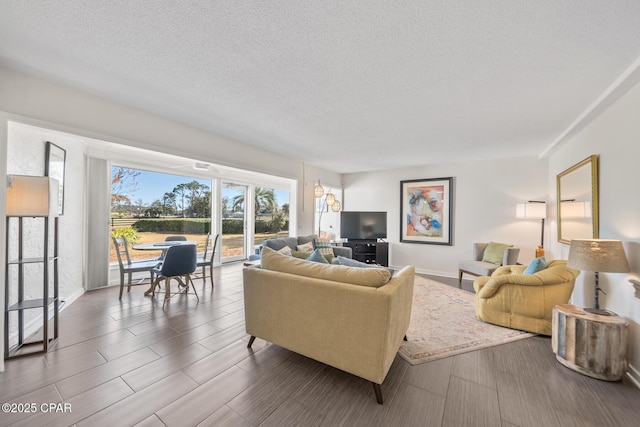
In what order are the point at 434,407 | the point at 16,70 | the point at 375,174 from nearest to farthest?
1. the point at 434,407
2. the point at 16,70
3. the point at 375,174

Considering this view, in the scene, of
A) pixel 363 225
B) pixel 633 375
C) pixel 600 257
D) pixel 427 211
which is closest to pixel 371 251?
pixel 363 225

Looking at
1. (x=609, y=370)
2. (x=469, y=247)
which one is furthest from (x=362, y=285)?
(x=469, y=247)

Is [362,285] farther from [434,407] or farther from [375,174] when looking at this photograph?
[375,174]

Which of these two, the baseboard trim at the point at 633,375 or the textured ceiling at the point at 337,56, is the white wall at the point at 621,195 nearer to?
the baseboard trim at the point at 633,375

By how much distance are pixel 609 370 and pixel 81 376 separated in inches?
161

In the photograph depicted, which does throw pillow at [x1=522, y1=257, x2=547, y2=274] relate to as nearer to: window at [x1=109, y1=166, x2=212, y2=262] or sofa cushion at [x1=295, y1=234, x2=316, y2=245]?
sofa cushion at [x1=295, y1=234, x2=316, y2=245]

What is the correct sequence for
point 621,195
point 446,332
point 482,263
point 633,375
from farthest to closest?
point 482,263
point 446,332
point 621,195
point 633,375

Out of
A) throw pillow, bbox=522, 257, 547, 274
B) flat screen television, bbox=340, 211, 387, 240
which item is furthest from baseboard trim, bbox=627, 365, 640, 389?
flat screen television, bbox=340, 211, 387, 240

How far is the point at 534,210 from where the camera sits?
420cm

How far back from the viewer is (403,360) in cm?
216

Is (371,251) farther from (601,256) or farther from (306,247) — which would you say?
A: (601,256)

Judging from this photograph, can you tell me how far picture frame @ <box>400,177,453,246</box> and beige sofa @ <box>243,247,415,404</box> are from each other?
362cm

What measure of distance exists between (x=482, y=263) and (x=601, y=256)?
2.40m

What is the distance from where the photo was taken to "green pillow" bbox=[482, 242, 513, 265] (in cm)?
429
